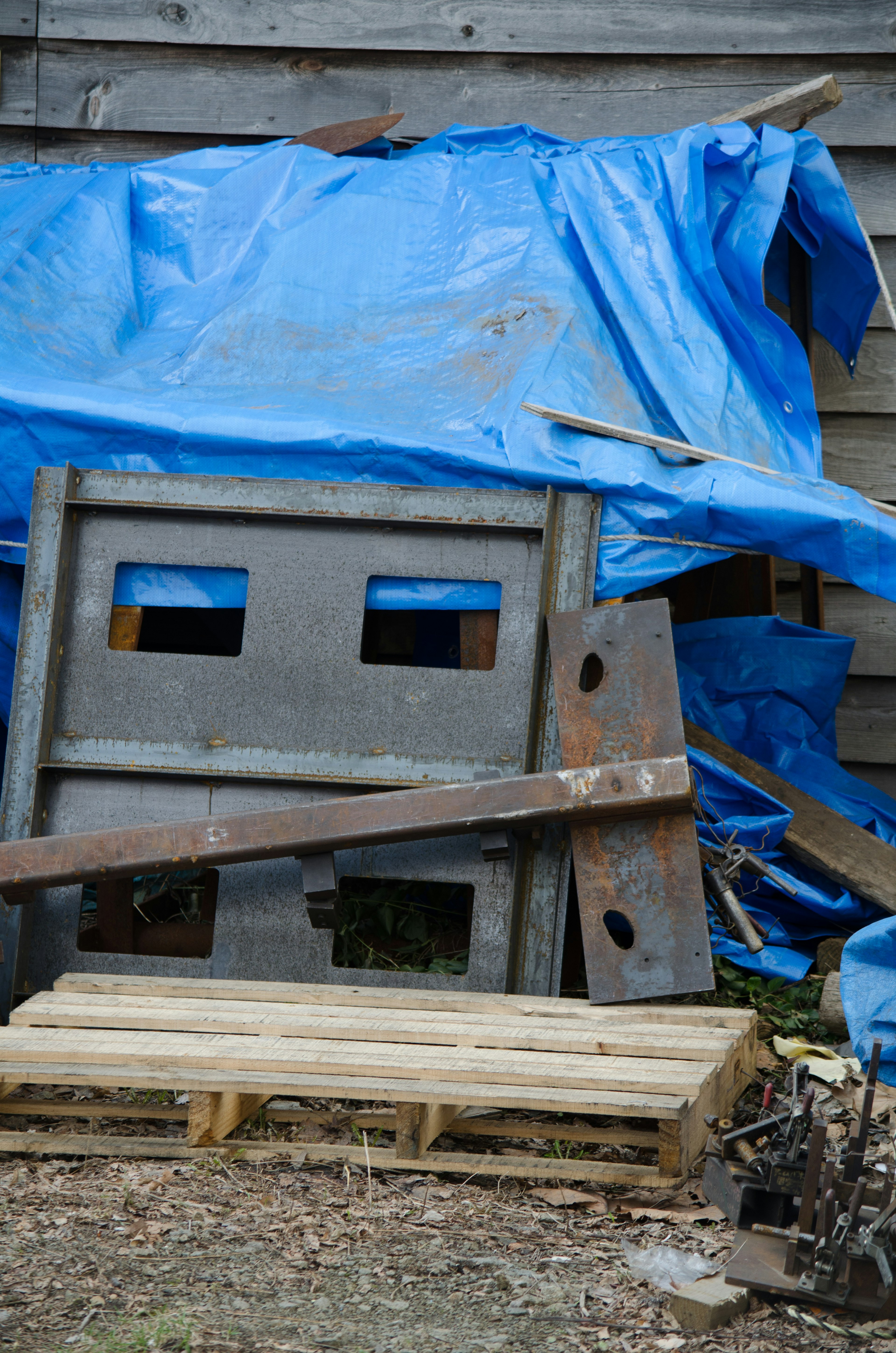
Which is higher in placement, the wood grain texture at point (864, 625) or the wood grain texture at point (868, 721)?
the wood grain texture at point (864, 625)

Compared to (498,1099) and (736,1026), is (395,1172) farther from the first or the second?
(736,1026)

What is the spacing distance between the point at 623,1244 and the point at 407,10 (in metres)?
4.99

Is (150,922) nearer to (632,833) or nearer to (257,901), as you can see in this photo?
(257,901)

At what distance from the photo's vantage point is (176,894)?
13.0 ft

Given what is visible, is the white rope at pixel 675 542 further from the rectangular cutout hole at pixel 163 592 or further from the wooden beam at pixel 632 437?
the rectangular cutout hole at pixel 163 592

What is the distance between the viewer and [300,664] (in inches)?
138

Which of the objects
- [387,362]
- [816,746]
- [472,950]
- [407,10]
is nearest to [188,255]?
[387,362]

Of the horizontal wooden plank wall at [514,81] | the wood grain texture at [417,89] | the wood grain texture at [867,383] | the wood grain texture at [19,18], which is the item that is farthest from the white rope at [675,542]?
the wood grain texture at [19,18]

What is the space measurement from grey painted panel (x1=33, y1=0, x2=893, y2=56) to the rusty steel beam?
11.7 ft

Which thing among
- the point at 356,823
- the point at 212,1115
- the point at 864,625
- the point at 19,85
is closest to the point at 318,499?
the point at 356,823

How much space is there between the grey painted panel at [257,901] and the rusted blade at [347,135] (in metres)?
2.71

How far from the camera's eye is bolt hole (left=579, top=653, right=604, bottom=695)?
342 cm

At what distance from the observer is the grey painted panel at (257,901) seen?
3.37 metres

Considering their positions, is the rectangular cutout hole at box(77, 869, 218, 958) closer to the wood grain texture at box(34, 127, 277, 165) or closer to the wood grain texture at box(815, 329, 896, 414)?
the wood grain texture at box(34, 127, 277, 165)
